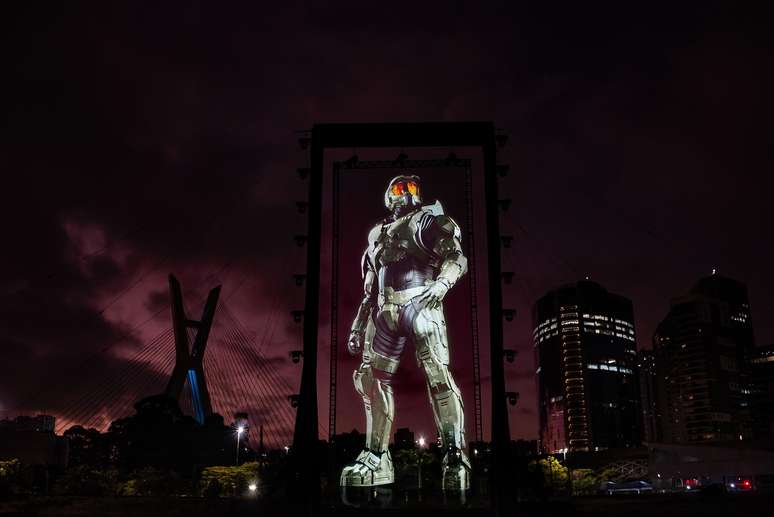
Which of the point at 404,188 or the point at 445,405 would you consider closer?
the point at 445,405

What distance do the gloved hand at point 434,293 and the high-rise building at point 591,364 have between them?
14259 cm

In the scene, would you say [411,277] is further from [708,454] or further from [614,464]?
[614,464]

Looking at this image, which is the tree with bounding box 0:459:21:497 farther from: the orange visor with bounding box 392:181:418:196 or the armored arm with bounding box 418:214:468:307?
the orange visor with bounding box 392:181:418:196

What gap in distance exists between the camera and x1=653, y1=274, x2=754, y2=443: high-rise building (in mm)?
164000

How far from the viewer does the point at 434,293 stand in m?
21.9

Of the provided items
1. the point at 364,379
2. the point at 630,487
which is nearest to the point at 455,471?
the point at 364,379

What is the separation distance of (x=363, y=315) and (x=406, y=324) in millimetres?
1847

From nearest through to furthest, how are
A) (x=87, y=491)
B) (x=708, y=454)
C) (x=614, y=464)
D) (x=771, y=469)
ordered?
(x=87, y=491) → (x=771, y=469) → (x=708, y=454) → (x=614, y=464)

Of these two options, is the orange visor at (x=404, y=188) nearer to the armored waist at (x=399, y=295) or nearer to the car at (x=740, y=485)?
the armored waist at (x=399, y=295)

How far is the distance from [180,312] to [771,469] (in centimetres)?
4083

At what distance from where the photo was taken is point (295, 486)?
19.3 metres

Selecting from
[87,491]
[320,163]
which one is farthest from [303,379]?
[87,491]

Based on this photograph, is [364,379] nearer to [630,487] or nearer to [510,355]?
[510,355]

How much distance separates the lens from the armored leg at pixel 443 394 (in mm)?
21047
